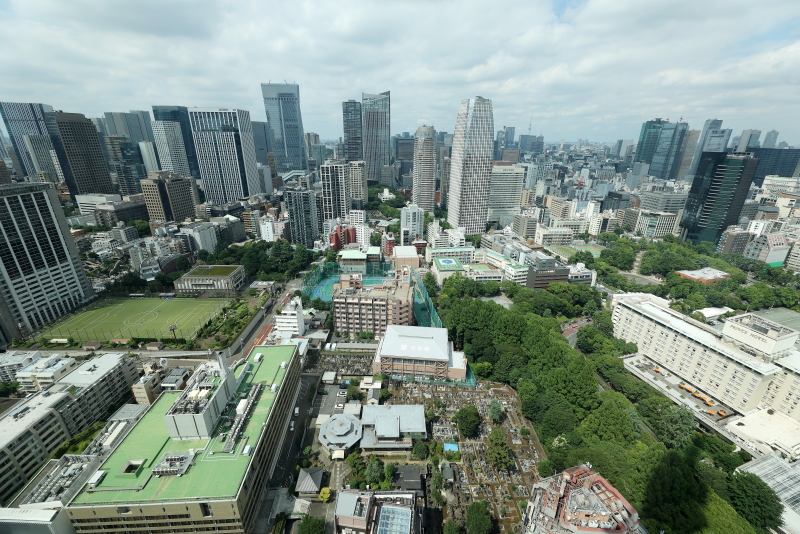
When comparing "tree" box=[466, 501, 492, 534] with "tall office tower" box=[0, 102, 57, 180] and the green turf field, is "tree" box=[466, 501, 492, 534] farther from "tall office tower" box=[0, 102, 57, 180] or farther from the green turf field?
"tall office tower" box=[0, 102, 57, 180]

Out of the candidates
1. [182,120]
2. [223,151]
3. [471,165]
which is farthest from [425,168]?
[182,120]

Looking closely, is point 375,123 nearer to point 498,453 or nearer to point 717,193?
point 717,193

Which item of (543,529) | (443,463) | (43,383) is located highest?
(543,529)

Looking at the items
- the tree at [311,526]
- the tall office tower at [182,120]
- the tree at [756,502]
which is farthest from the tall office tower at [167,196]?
the tree at [756,502]

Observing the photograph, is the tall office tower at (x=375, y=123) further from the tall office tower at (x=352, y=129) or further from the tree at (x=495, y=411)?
the tree at (x=495, y=411)

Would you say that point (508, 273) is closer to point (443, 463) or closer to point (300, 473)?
point (443, 463)

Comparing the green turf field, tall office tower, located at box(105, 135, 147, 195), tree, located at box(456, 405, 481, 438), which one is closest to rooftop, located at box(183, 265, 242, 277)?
the green turf field

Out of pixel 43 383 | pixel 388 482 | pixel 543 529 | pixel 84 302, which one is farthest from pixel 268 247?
pixel 543 529
